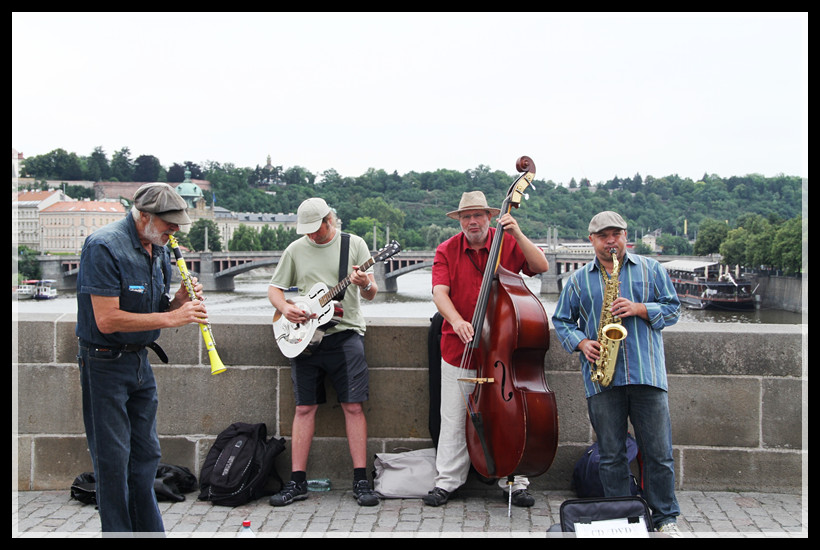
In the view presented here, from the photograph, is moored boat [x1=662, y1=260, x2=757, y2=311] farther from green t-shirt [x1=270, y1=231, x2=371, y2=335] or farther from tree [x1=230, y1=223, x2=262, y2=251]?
green t-shirt [x1=270, y1=231, x2=371, y2=335]

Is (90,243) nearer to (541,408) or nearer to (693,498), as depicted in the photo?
(541,408)

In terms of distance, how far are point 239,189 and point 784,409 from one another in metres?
71.6

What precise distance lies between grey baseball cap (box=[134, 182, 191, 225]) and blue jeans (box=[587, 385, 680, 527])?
2.05 meters

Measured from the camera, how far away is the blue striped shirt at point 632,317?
3688mm

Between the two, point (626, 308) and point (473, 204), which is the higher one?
point (473, 204)

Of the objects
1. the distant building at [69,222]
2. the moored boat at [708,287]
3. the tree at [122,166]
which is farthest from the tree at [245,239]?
the tree at [122,166]

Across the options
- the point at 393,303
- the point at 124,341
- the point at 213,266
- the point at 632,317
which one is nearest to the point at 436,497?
the point at 632,317

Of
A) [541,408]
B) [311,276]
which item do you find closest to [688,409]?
[541,408]

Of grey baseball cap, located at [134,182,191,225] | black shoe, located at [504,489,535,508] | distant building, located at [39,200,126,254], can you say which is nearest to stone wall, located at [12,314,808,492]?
black shoe, located at [504,489,535,508]

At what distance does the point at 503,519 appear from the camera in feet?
13.6

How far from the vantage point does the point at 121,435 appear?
3295 mm

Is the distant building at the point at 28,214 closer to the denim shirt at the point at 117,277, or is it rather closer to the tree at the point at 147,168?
the denim shirt at the point at 117,277

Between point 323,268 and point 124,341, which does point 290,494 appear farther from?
point 124,341

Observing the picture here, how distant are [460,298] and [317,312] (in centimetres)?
79
